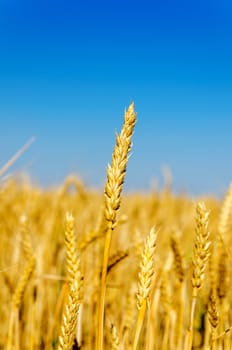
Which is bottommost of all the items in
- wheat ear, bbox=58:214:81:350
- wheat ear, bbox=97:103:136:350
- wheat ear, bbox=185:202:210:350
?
wheat ear, bbox=58:214:81:350

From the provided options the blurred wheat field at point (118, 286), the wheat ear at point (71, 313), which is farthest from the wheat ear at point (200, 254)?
the wheat ear at point (71, 313)

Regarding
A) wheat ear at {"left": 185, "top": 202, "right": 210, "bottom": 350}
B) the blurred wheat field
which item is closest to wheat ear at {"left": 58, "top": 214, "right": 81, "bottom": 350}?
the blurred wheat field

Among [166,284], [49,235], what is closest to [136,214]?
[49,235]

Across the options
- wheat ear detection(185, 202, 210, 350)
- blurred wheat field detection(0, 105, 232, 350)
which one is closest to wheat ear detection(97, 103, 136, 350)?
blurred wheat field detection(0, 105, 232, 350)

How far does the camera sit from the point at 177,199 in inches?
198

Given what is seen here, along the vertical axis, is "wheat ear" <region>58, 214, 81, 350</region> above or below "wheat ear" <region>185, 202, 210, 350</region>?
below

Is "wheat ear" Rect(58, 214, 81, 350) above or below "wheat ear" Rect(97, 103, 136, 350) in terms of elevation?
below

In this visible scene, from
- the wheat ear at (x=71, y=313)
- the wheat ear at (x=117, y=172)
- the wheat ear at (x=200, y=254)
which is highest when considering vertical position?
the wheat ear at (x=117, y=172)

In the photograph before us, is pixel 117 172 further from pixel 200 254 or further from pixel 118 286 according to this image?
pixel 118 286

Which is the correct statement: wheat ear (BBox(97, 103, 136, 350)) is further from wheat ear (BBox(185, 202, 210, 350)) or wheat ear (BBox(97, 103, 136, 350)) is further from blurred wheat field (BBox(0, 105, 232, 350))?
wheat ear (BBox(185, 202, 210, 350))

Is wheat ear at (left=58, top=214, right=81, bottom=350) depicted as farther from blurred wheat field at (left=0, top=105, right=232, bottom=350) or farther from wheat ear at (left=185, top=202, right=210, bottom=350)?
wheat ear at (left=185, top=202, right=210, bottom=350)

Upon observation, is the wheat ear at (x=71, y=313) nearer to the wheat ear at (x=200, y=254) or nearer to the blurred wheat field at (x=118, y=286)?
the blurred wheat field at (x=118, y=286)

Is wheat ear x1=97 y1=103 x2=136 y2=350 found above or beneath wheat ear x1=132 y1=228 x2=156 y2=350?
above

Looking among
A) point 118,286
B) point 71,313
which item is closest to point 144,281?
point 71,313
